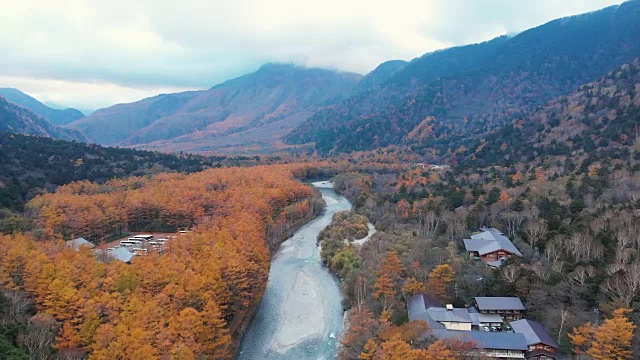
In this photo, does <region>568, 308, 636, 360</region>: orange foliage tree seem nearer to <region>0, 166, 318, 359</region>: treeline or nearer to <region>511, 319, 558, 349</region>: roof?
<region>511, 319, 558, 349</region>: roof

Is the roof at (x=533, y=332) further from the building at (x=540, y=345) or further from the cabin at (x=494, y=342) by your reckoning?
the cabin at (x=494, y=342)

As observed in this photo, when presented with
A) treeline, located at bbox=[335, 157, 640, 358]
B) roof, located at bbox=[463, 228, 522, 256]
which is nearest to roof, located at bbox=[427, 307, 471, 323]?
treeline, located at bbox=[335, 157, 640, 358]

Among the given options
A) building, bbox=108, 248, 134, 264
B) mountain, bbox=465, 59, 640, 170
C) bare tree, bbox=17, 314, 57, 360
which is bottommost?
building, bbox=108, 248, 134, 264

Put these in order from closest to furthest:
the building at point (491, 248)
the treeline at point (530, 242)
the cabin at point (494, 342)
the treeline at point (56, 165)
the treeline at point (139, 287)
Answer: the treeline at point (139, 287), the cabin at point (494, 342), the treeline at point (530, 242), the building at point (491, 248), the treeline at point (56, 165)

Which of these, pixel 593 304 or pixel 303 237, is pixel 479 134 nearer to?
pixel 303 237

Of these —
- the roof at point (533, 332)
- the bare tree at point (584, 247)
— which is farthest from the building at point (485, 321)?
the bare tree at point (584, 247)

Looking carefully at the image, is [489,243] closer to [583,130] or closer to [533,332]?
[533,332]
